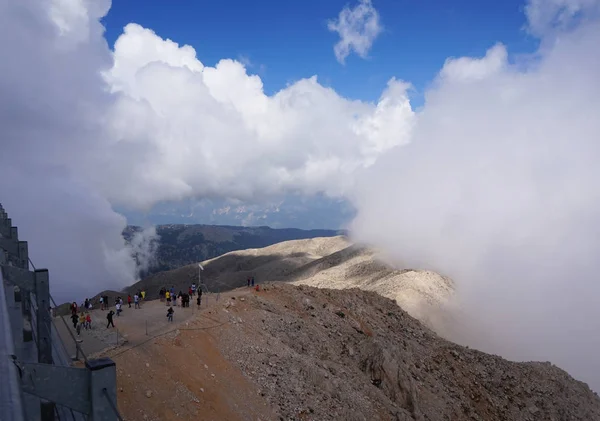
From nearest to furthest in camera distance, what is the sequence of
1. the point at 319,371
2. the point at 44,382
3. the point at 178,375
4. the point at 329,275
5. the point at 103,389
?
the point at 44,382, the point at 103,389, the point at 178,375, the point at 319,371, the point at 329,275

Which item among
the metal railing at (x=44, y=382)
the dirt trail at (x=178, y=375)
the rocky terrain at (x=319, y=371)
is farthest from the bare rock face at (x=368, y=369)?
the metal railing at (x=44, y=382)

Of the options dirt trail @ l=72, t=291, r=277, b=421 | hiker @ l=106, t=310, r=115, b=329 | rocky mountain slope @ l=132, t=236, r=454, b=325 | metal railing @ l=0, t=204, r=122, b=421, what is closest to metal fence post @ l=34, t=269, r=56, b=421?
metal railing @ l=0, t=204, r=122, b=421

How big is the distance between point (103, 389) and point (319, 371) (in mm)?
18454

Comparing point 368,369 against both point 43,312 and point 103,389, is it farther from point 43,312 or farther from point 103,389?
point 103,389

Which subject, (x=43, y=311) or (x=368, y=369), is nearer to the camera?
(x=43, y=311)

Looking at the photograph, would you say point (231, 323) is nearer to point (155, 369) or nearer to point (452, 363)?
point (155, 369)

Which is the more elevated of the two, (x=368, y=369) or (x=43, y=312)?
(x=43, y=312)

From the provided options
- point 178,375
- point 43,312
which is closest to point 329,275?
point 178,375

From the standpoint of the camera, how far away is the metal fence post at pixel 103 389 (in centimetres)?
589

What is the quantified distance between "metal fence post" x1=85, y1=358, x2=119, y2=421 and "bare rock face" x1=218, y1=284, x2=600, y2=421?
15.2m

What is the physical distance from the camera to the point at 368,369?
27.2m

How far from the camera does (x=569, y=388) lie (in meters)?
35.2

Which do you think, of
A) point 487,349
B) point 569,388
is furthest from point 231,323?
point 487,349

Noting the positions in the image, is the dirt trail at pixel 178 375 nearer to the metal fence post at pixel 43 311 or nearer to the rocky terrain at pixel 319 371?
the rocky terrain at pixel 319 371
